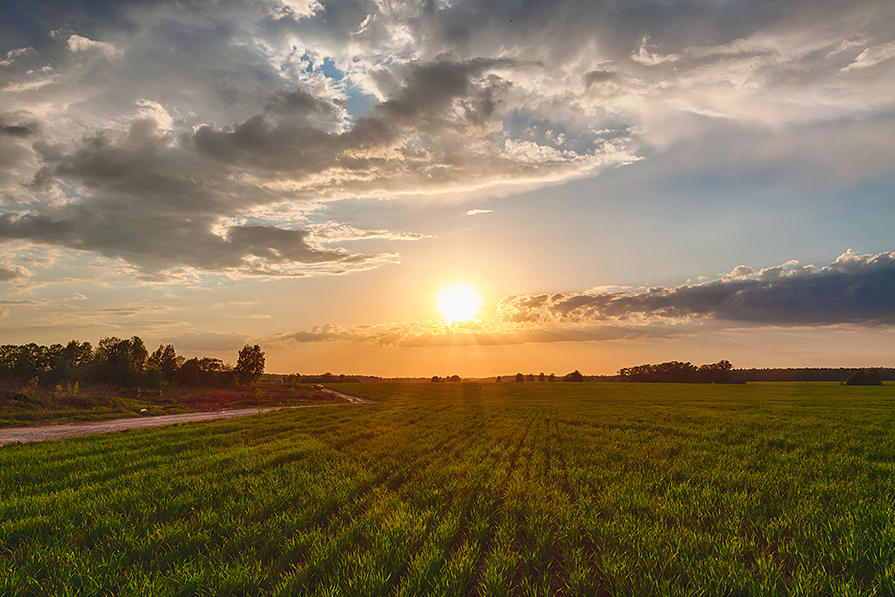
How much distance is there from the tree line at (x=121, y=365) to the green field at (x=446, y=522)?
3259 inches

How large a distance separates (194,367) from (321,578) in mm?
120459

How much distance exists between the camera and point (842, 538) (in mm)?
5965

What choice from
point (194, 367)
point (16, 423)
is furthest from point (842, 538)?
point (194, 367)

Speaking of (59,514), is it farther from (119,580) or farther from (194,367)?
(194,367)

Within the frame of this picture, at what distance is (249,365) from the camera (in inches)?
3917

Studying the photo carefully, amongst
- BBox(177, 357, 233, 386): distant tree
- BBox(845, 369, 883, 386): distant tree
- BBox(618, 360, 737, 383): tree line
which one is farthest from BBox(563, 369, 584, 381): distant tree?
BBox(177, 357, 233, 386): distant tree

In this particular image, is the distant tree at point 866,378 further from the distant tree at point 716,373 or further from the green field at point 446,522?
the green field at point 446,522

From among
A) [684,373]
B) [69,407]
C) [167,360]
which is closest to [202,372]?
[167,360]

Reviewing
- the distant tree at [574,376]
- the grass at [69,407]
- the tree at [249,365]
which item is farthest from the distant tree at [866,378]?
the tree at [249,365]

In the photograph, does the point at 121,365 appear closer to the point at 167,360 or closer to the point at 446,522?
the point at 167,360

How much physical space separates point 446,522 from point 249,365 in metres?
106

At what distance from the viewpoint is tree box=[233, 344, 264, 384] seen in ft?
326

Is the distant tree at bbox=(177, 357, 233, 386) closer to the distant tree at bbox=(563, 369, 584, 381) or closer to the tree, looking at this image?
the tree

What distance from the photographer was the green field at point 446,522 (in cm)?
493
